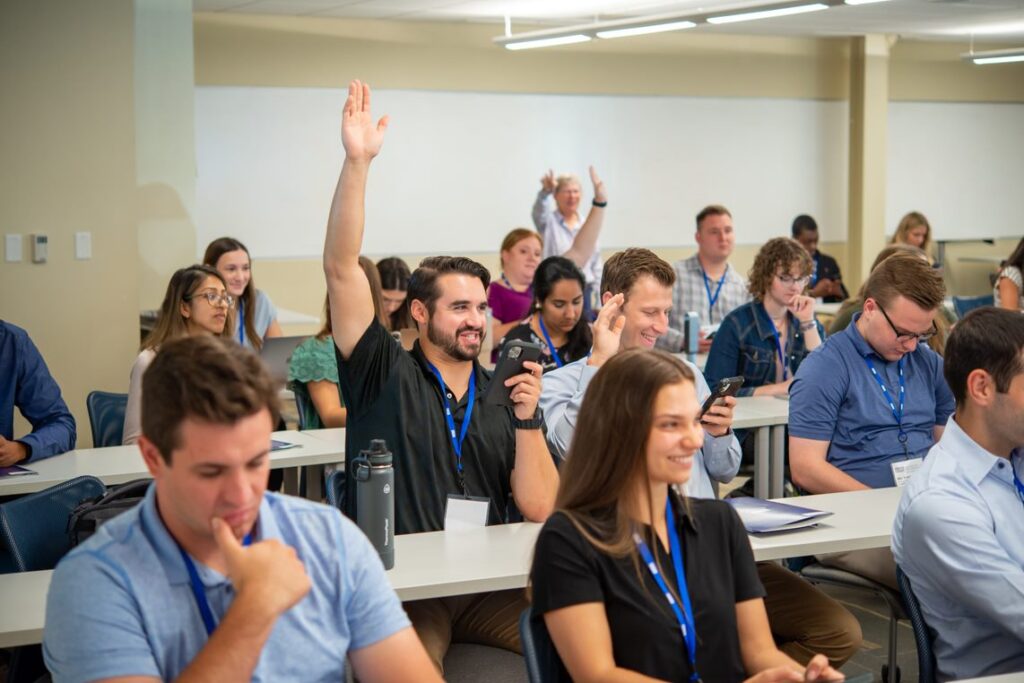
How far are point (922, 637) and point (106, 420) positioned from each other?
3242 millimetres

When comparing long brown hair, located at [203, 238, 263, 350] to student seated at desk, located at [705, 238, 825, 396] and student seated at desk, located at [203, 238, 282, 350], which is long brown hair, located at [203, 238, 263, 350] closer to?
student seated at desk, located at [203, 238, 282, 350]

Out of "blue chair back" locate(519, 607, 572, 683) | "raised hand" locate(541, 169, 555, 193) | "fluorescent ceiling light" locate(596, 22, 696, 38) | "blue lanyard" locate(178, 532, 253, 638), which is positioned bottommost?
→ "blue chair back" locate(519, 607, 572, 683)

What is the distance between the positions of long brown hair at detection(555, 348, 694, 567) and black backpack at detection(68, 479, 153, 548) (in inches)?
41.6

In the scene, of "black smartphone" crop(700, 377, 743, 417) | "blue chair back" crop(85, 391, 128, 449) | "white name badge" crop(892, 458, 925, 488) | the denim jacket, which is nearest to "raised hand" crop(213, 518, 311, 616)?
"black smartphone" crop(700, 377, 743, 417)

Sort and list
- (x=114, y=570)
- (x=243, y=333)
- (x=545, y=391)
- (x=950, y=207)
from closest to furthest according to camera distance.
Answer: (x=114, y=570) < (x=545, y=391) < (x=243, y=333) < (x=950, y=207)

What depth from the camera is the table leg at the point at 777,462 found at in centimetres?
484

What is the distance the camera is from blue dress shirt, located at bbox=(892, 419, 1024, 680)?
253 cm

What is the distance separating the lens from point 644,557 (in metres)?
2.24

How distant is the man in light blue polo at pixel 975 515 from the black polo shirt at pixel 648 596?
56 centimetres

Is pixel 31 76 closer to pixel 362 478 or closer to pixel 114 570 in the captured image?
pixel 362 478

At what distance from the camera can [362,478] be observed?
2787 millimetres

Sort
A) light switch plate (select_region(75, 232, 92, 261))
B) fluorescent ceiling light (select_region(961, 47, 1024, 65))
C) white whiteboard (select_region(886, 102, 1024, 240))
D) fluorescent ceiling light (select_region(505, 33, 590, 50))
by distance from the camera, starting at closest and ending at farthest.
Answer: light switch plate (select_region(75, 232, 92, 261))
fluorescent ceiling light (select_region(505, 33, 590, 50))
fluorescent ceiling light (select_region(961, 47, 1024, 65))
white whiteboard (select_region(886, 102, 1024, 240))

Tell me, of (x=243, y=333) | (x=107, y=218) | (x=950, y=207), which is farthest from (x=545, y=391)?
(x=950, y=207)

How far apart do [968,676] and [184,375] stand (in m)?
1.86
